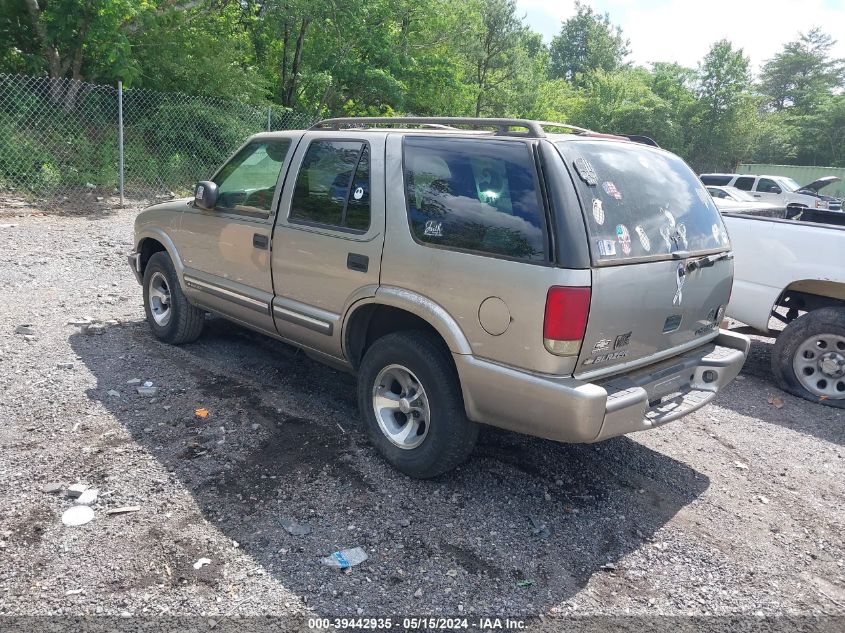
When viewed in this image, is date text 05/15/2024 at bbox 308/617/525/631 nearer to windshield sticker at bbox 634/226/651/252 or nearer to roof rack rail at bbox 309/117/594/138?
windshield sticker at bbox 634/226/651/252

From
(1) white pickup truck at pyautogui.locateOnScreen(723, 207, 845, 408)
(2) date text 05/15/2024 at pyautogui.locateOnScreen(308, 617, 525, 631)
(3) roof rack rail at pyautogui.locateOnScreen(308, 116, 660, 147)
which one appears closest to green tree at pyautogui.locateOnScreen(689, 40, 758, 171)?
(1) white pickup truck at pyautogui.locateOnScreen(723, 207, 845, 408)

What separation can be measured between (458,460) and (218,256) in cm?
258

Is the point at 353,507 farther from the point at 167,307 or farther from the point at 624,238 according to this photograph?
the point at 167,307

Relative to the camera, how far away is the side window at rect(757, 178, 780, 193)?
74.2 ft

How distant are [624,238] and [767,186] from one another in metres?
22.8

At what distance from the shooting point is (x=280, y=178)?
457cm

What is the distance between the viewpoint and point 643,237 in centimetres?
344

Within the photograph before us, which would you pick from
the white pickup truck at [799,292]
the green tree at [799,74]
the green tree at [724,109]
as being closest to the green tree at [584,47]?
the green tree at [799,74]

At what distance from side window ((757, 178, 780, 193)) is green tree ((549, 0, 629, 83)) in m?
60.4

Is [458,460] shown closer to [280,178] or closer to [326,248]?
[326,248]

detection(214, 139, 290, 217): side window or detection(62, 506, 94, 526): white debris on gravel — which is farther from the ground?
detection(214, 139, 290, 217): side window

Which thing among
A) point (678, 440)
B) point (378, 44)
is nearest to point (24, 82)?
point (378, 44)

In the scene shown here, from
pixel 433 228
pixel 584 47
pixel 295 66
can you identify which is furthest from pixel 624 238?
pixel 584 47

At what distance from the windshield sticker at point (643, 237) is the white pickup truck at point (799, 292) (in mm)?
2829
